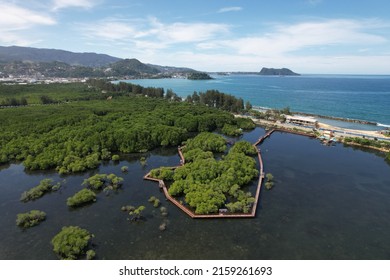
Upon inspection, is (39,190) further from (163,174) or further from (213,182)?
(213,182)

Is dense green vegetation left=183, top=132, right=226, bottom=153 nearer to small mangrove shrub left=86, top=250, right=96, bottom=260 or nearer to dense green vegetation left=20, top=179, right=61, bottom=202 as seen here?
dense green vegetation left=20, top=179, right=61, bottom=202

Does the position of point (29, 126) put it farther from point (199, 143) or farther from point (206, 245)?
point (206, 245)

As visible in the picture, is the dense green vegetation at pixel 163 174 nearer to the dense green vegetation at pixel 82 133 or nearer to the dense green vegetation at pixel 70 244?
the dense green vegetation at pixel 82 133

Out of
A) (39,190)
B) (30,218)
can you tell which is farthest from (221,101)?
(30,218)

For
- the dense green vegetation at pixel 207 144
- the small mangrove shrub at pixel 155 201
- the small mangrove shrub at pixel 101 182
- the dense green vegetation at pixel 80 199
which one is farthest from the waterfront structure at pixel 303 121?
the dense green vegetation at pixel 80 199

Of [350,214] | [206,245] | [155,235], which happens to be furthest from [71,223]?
[350,214]

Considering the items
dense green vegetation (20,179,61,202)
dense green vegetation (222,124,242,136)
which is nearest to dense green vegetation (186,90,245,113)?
dense green vegetation (222,124,242,136)
